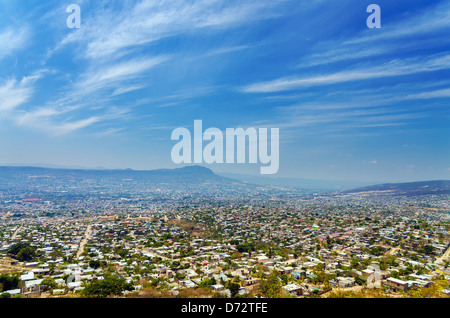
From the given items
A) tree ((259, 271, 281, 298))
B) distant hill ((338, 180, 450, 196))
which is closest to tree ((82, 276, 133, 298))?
tree ((259, 271, 281, 298))

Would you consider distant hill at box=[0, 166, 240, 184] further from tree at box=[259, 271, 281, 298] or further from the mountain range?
tree at box=[259, 271, 281, 298]

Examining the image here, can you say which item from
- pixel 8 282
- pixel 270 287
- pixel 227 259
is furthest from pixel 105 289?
pixel 227 259

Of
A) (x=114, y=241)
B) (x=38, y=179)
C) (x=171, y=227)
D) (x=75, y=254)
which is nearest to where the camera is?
(x=75, y=254)

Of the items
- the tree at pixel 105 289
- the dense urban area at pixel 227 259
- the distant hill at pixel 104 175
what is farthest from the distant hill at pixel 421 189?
the tree at pixel 105 289

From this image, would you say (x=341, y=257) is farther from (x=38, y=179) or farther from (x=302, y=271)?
(x=38, y=179)

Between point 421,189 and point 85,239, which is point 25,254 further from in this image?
point 421,189
